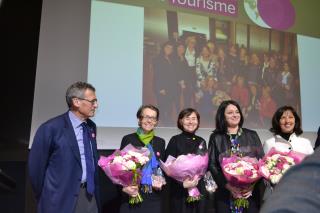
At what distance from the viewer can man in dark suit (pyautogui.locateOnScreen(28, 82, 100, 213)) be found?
2.01 metres

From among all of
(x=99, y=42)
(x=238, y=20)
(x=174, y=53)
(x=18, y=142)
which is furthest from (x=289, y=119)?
(x=18, y=142)

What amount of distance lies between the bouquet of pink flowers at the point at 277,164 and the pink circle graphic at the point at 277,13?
257 cm

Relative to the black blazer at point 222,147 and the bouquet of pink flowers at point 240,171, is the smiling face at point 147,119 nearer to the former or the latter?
the black blazer at point 222,147

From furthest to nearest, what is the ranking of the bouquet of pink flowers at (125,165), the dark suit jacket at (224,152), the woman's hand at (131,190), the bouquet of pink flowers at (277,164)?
the dark suit jacket at (224,152)
the woman's hand at (131,190)
the bouquet of pink flowers at (125,165)
the bouquet of pink flowers at (277,164)

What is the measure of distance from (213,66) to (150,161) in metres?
1.69

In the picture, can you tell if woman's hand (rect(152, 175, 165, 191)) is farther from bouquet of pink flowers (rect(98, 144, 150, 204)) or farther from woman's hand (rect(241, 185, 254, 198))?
woman's hand (rect(241, 185, 254, 198))

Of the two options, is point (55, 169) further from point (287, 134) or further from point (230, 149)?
point (287, 134)

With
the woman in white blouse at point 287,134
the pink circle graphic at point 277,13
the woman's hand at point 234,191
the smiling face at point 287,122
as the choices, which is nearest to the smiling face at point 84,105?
the woman's hand at point 234,191

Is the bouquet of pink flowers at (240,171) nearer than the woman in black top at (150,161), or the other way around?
the bouquet of pink flowers at (240,171)

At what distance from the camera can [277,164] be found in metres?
2.02

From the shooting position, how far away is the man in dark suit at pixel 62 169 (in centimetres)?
201

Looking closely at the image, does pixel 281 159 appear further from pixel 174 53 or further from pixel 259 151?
pixel 174 53

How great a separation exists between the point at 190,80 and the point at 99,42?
1.11m

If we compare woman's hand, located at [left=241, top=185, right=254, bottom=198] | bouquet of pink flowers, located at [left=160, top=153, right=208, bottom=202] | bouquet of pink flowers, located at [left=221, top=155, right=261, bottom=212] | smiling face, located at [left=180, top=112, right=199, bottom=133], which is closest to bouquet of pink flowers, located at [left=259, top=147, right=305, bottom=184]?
bouquet of pink flowers, located at [left=221, top=155, right=261, bottom=212]
